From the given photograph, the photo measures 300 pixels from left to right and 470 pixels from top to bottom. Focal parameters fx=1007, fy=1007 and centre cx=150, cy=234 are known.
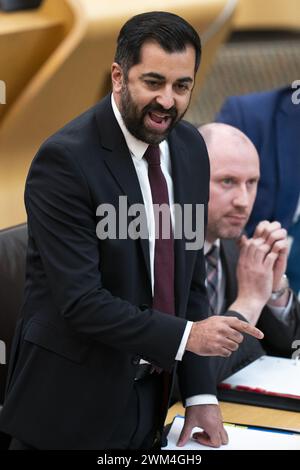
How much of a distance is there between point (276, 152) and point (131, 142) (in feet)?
4.54

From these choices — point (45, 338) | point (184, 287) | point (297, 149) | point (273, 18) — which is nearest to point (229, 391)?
point (184, 287)

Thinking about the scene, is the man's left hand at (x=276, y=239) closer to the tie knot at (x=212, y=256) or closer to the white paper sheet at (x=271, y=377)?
the tie knot at (x=212, y=256)

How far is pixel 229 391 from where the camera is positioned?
2.17 meters

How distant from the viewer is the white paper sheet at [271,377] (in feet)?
7.11

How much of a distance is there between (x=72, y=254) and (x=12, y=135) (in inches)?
85.4

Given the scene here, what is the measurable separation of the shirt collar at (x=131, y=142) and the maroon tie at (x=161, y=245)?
2 cm

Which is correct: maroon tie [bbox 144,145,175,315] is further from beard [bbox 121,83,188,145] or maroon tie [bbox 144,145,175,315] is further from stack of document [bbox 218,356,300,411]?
stack of document [bbox 218,356,300,411]

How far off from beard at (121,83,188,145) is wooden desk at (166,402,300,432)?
645 millimetres

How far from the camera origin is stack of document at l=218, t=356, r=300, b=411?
2.13 m

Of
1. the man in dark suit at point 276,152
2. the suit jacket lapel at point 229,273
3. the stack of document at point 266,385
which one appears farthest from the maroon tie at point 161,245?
the man in dark suit at point 276,152

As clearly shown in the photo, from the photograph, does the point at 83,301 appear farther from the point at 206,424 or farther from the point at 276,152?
the point at 276,152

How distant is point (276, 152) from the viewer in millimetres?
2973

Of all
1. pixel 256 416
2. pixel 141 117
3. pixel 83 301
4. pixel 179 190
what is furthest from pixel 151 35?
pixel 256 416

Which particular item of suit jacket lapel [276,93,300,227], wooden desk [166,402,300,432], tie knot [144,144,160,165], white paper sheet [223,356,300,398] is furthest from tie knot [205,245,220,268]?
tie knot [144,144,160,165]
